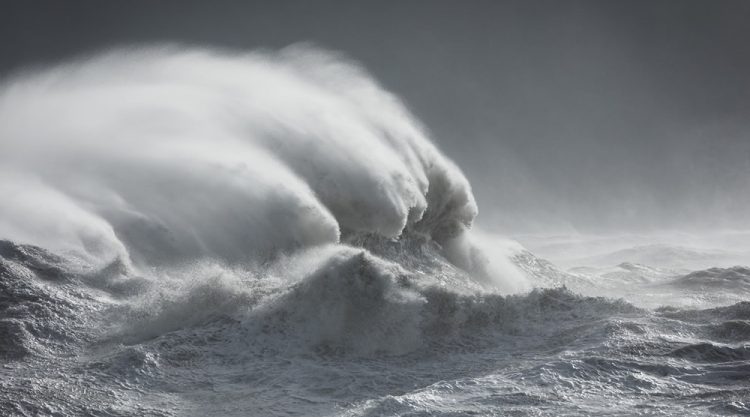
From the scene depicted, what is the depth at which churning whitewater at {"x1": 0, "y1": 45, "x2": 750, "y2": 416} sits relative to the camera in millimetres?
11094

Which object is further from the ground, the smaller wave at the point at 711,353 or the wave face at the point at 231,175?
the wave face at the point at 231,175

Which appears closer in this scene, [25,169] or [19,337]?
[19,337]

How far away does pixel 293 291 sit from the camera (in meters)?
14.2

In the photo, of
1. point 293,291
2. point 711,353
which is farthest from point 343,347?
point 711,353

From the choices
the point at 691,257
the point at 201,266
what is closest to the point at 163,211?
the point at 201,266

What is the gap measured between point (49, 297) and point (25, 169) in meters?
8.33

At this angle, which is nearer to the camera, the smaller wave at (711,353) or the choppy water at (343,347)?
the choppy water at (343,347)

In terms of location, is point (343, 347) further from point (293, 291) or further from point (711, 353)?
point (711, 353)

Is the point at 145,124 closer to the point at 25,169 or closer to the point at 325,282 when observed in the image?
the point at 25,169

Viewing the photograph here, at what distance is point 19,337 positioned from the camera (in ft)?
40.1

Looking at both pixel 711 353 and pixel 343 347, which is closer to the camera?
pixel 711 353

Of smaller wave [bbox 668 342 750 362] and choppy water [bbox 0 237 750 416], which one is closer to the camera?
choppy water [bbox 0 237 750 416]

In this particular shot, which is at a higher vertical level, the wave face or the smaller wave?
the wave face

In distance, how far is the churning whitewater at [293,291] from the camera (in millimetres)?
11094
